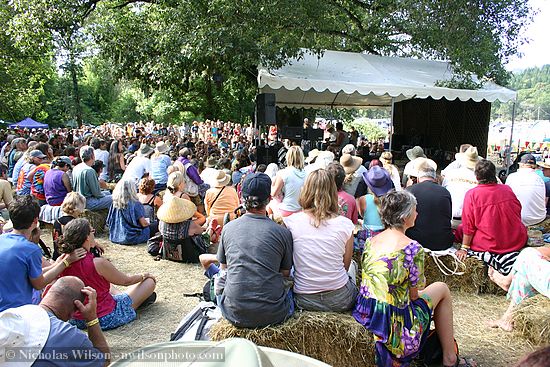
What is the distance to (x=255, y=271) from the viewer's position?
9.33 ft

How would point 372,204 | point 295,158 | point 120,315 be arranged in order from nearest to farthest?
1. point 120,315
2. point 372,204
3. point 295,158

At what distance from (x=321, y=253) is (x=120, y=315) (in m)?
1.97

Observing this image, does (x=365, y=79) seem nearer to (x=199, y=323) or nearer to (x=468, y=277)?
(x=468, y=277)

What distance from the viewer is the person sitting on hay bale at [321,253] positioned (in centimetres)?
312

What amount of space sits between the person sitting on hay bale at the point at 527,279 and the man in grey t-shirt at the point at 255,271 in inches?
A: 77.7

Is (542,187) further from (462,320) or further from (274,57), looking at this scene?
(274,57)

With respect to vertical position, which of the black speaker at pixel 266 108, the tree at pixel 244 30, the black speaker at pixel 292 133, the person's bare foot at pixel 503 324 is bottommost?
the person's bare foot at pixel 503 324

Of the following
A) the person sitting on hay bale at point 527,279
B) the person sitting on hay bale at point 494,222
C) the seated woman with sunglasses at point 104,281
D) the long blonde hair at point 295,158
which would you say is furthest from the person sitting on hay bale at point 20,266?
the person sitting on hay bale at point 494,222

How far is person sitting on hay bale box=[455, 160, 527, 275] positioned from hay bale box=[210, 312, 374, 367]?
6.47 feet

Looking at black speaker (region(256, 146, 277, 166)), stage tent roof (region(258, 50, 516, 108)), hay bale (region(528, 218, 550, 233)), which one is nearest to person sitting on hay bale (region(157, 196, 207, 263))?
hay bale (region(528, 218, 550, 233))

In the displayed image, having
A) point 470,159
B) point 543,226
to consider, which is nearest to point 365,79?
point 470,159

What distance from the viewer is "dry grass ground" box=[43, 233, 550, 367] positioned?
11.5 ft

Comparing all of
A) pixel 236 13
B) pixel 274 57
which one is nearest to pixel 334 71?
pixel 274 57

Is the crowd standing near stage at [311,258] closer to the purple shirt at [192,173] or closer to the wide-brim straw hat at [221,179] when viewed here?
the wide-brim straw hat at [221,179]
